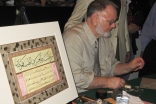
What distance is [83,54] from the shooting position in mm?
1561

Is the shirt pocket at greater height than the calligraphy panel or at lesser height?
lesser

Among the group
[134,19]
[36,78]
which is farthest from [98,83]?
[134,19]

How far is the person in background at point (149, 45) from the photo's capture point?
2.35 m

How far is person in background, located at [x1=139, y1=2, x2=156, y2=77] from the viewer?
235 cm

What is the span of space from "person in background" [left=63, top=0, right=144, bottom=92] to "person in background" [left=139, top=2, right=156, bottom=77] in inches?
26.7

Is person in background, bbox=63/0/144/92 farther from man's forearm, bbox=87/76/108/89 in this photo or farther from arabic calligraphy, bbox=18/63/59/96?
arabic calligraphy, bbox=18/63/59/96

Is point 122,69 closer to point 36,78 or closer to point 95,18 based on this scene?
point 95,18

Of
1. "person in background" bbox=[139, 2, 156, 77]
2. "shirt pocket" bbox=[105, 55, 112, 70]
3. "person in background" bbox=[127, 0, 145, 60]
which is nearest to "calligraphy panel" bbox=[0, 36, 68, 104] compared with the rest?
"shirt pocket" bbox=[105, 55, 112, 70]

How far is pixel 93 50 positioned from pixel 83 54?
0.11 metres

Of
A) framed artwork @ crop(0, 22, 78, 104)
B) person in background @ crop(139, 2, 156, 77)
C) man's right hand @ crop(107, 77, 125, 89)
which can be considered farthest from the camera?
person in background @ crop(139, 2, 156, 77)

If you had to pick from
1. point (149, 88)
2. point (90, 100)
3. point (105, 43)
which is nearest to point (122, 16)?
point (105, 43)

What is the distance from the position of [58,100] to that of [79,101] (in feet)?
1.14

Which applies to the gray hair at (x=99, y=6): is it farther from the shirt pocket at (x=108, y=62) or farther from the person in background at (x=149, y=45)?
the person in background at (x=149, y=45)

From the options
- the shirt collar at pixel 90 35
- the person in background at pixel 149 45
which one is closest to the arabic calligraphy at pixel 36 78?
the shirt collar at pixel 90 35
